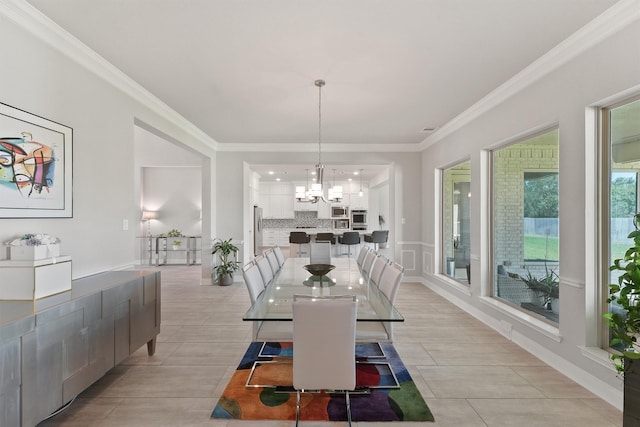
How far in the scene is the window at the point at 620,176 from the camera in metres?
2.35

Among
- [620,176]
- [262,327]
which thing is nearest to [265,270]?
[262,327]

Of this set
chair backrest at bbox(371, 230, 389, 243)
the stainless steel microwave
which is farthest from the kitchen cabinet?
chair backrest at bbox(371, 230, 389, 243)

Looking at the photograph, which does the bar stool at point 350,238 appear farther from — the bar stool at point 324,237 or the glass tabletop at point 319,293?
the glass tabletop at point 319,293

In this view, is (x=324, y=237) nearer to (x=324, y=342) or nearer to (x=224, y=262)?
(x=224, y=262)

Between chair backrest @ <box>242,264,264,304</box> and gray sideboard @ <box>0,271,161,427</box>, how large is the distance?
3.10 ft

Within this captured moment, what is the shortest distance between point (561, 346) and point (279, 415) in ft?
7.88

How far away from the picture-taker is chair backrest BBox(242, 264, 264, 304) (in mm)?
2588

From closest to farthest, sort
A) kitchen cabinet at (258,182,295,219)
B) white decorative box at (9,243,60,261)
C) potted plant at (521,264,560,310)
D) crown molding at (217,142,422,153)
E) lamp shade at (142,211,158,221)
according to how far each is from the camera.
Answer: white decorative box at (9,243,60,261) < potted plant at (521,264,560,310) < crown molding at (217,142,422,153) < lamp shade at (142,211,158,221) < kitchen cabinet at (258,182,295,219)

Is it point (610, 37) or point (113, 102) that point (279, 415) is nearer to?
point (113, 102)

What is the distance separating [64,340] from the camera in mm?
1998

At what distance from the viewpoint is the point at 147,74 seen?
324 cm

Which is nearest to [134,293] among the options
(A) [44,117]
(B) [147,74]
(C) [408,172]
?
(A) [44,117]

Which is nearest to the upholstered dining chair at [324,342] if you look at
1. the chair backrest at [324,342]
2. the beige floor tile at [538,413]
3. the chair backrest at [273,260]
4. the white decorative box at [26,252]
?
the chair backrest at [324,342]

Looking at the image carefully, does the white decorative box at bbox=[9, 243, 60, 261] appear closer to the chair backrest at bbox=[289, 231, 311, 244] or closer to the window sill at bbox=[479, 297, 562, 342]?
the window sill at bbox=[479, 297, 562, 342]
